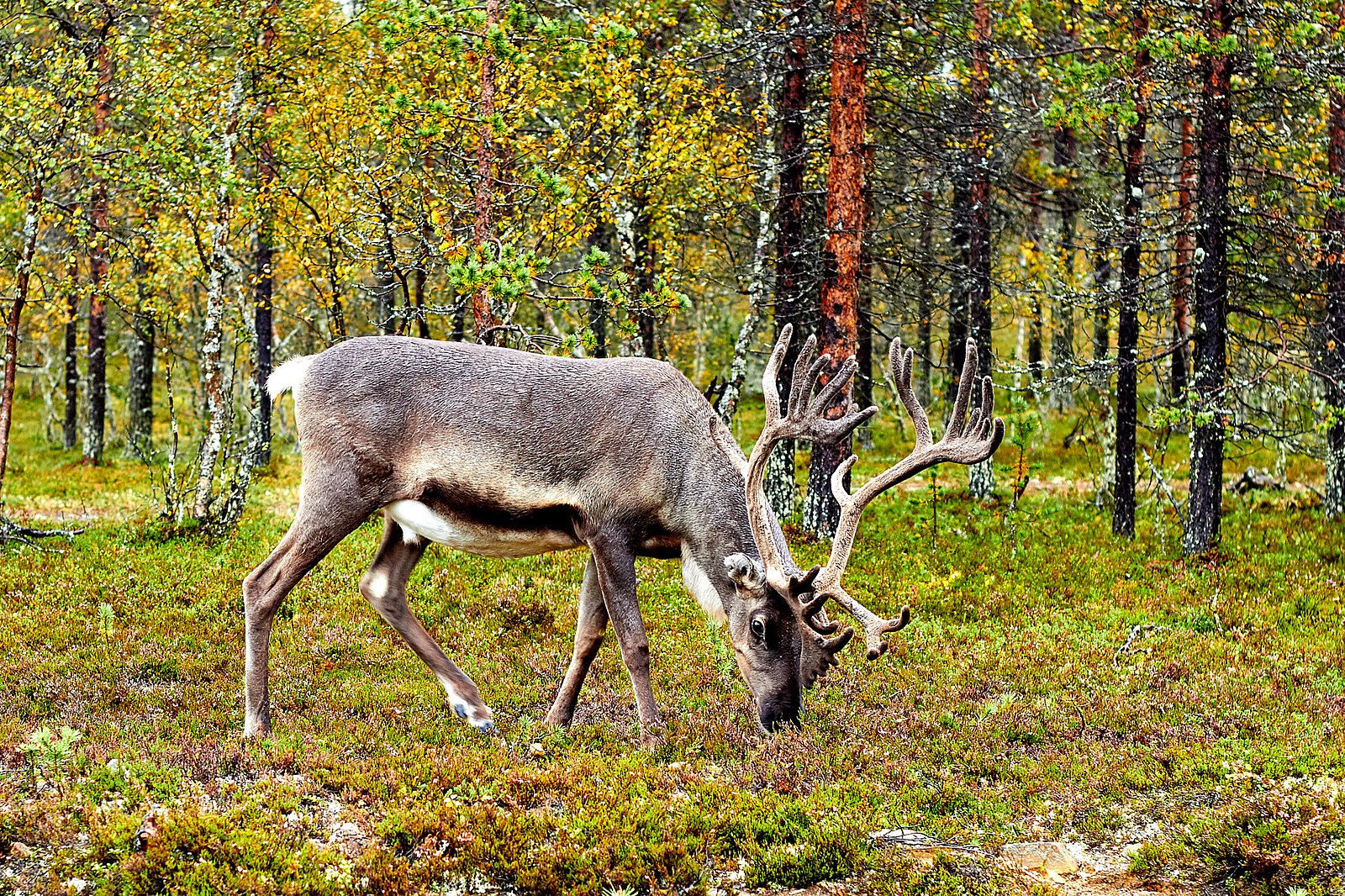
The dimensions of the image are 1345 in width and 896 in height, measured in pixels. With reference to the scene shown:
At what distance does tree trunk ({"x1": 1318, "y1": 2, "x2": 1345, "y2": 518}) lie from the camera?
14.6 metres

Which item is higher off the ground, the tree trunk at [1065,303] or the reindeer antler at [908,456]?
the tree trunk at [1065,303]

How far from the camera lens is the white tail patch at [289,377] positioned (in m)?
8.47

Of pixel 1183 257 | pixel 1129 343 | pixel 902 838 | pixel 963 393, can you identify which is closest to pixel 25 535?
pixel 963 393

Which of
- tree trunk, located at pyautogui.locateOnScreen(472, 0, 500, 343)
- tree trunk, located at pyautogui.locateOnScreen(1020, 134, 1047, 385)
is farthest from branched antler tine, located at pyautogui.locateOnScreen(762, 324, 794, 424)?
tree trunk, located at pyautogui.locateOnScreen(1020, 134, 1047, 385)

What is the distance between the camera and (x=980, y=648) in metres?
11.3

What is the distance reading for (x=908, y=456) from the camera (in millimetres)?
8305

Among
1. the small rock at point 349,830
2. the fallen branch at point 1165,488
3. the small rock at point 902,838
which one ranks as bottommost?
the small rock at point 902,838

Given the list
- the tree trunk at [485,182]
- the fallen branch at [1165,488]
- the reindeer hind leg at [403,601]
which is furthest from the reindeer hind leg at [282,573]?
the fallen branch at [1165,488]

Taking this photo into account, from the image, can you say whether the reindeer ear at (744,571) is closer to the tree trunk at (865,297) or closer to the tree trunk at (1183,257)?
the tree trunk at (865,297)

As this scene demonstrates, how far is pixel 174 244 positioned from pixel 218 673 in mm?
9286

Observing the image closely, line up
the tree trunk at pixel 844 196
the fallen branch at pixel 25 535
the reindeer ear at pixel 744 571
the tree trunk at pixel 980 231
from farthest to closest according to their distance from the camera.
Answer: the tree trunk at pixel 980 231
the tree trunk at pixel 844 196
the fallen branch at pixel 25 535
the reindeer ear at pixel 744 571

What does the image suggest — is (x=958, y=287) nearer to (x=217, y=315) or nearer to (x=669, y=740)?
(x=217, y=315)

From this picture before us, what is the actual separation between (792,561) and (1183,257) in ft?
41.5

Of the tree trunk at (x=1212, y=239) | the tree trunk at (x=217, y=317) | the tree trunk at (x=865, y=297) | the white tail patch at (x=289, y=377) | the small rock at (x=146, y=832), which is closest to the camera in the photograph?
the small rock at (x=146, y=832)
